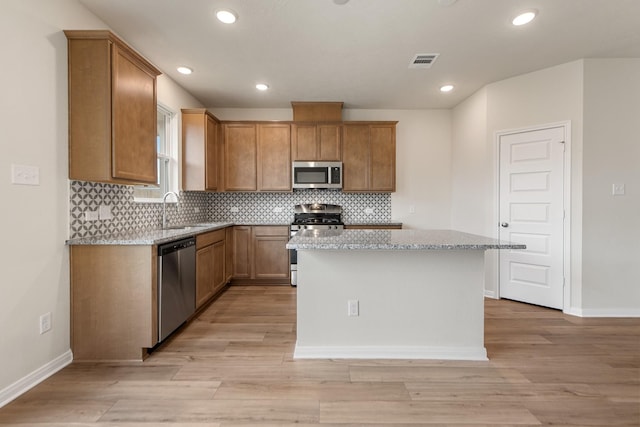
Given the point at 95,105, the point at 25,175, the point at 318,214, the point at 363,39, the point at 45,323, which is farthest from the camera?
the point at 318,214

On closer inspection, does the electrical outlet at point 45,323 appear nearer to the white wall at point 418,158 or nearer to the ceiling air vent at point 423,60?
the white wall at point 418,158

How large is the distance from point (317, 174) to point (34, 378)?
136 inches

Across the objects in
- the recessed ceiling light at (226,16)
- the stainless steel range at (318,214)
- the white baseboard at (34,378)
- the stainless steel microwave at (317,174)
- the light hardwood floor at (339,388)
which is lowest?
the light hardwood floor at (339,388)

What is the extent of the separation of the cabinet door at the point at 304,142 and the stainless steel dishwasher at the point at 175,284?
2073 mm

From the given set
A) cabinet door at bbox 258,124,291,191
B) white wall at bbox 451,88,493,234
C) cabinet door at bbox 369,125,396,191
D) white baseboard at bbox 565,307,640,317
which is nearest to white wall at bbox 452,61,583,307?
white wall at bbox 451,88,493,234

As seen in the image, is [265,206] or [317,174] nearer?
[317,174]

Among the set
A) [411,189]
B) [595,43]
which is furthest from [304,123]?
[595,43]

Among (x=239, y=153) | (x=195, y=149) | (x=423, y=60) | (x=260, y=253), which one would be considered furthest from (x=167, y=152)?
(x=423, y=60)

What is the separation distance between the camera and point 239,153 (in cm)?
434

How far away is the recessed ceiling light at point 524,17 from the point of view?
2.27 m

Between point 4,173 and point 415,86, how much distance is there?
13.0 feet

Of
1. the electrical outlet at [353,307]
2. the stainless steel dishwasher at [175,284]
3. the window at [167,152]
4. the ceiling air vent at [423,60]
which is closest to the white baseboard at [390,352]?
the electrical outlet at [353,307]

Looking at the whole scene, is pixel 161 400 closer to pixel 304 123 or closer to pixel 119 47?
pixel 119 47

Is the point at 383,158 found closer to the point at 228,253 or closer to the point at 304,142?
the point at 304,142
